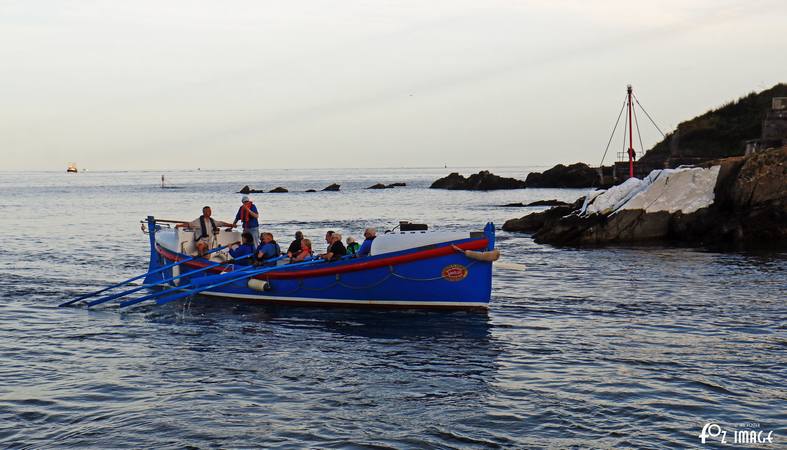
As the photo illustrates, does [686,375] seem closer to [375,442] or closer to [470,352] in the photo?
[470,352]

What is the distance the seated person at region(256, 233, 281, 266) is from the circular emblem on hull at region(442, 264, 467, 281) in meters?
4.66

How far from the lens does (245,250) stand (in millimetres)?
19844

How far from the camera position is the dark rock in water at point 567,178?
88875 mm

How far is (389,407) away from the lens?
10.8 meters

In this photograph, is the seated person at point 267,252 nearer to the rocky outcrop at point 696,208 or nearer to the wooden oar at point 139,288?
the wooden oar at point 139,288

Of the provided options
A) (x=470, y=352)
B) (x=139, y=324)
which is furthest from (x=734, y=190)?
(x=139, y=324)

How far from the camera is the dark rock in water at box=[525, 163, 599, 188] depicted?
3499 inches

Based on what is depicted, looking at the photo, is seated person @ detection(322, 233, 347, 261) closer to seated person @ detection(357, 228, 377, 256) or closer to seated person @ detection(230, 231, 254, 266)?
seated person @ detection(357, 228, 377, 256)

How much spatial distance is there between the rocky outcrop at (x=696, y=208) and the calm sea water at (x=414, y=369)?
7435 mm

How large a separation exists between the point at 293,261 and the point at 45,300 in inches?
262

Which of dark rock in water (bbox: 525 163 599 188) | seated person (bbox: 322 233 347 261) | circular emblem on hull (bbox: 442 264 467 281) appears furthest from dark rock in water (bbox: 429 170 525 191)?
circular emblem on hull (bbox: 442 264 467 281)

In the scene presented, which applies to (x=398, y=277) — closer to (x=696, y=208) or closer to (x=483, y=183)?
(x=696, y=208)

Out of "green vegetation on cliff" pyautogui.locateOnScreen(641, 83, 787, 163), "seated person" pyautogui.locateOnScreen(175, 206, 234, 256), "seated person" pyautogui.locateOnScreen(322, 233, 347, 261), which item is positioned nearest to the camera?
"seated person" pyautogui.locateOnScreen(322, 233, 347, 261)

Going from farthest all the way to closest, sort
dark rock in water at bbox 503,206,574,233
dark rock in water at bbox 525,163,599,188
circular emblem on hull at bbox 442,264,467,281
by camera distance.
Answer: dark rock in water at bbox 525,163,599,188
dark rock in water at bbox 503,206,574,233
circular emblem on hull at bbox 442,264,467,281
